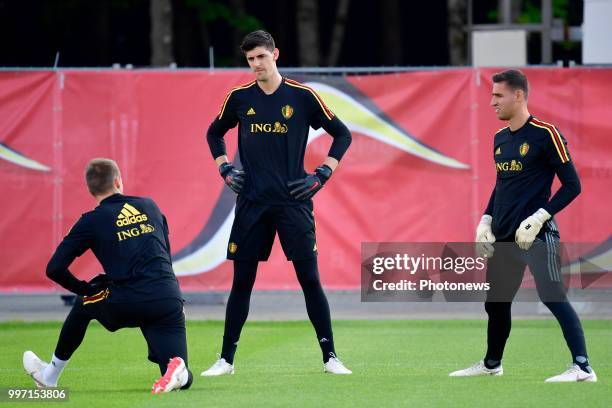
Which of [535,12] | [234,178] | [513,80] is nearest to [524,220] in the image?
[513,80]

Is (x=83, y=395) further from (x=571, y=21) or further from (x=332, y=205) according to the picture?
(x=571, y=21)

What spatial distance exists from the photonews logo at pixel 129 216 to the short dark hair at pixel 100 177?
0.17 metres

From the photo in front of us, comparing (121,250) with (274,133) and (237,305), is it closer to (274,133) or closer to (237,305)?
(237,305)

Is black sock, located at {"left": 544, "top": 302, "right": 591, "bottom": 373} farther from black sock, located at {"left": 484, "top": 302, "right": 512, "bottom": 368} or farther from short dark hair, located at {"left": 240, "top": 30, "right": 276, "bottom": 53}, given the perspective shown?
short dark hair, located at {"left": 240, "top": 30, "right": 276, "bottom": 53}

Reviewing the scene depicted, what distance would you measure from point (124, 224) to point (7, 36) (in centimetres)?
2405

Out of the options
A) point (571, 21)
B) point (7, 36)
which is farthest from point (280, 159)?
point (7, 36)

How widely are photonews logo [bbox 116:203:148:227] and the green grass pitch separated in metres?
1.08

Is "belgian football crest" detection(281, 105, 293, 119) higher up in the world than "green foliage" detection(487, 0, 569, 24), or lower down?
lower down

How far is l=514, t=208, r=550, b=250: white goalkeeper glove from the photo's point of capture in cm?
879

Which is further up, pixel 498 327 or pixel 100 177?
A: pixel 100 177

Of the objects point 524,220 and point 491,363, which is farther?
point 491,363

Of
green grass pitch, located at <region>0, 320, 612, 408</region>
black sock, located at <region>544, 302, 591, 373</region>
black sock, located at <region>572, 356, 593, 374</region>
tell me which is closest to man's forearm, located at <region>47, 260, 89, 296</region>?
green grass pitch, located at <region>0, 320, 612, 408</region>

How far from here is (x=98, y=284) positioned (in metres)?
8.56

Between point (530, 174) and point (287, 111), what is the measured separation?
1.72 metres
